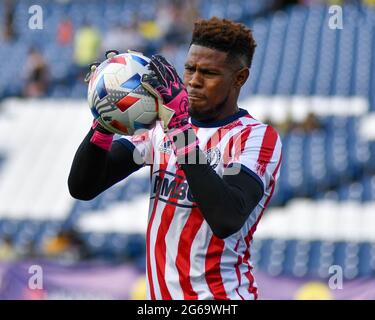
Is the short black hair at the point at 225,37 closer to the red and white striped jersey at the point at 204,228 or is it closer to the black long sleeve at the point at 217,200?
the red and white striped jersey at the point at 204,228

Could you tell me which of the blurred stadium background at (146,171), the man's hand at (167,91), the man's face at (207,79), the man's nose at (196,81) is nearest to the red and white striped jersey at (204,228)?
the man's face at (207,79)

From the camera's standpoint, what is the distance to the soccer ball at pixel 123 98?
13.2 feet

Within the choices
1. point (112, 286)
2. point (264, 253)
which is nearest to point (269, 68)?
point (264, 253)

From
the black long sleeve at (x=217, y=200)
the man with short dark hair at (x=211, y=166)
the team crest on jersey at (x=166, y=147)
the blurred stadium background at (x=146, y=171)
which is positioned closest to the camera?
the black long sleeve at (x=217, y=200)

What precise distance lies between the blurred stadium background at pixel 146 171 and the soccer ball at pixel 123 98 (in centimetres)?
516

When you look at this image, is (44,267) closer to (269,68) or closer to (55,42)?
(269,68)

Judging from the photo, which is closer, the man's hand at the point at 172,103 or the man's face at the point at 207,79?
the man's hand at the point at 172,103

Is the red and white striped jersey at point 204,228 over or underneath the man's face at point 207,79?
underneath

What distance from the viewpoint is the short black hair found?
4.34 meters

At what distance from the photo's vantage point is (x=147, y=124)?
4.08 meters

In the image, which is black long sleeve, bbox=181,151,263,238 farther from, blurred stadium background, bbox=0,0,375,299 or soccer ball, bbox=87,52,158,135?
blurred stadium background, bbox=0,0,375,299

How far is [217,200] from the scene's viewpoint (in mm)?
3945

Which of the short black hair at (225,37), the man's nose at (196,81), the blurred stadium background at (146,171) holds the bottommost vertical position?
the blurred stadium background at (146,171)

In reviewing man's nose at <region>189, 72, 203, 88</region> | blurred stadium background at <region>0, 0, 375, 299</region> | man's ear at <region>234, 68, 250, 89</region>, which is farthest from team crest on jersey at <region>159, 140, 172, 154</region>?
blurred stadium background at <region>0, 0, 375, 299</region>
